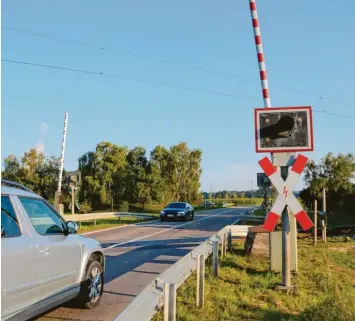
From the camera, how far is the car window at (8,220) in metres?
4.21

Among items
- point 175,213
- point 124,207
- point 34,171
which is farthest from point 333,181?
point 34,171

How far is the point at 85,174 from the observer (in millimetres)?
61406

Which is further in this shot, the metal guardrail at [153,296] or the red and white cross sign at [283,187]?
the red and white cross sign at [283,187]

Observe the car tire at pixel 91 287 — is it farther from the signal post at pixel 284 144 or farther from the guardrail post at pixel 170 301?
the signal post at pixel 284 144

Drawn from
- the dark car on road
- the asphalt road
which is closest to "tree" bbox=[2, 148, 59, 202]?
the dark car on road

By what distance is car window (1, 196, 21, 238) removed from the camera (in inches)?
166

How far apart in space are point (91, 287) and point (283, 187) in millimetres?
3345

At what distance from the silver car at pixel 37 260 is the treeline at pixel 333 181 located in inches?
1299

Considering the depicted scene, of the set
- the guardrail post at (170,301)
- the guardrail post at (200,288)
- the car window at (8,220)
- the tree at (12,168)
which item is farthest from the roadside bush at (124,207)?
the guardrail post at (170,301)

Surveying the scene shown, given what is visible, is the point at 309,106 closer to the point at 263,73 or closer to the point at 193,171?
the point at 263,73

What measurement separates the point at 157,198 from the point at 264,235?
4781 centimetres

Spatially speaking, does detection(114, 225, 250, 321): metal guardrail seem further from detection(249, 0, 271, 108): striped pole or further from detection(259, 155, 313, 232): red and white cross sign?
detection(249, 0, 271, 108): striped pole

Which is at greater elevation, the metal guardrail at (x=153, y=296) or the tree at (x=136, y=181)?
the tree at (x=136, y=181)

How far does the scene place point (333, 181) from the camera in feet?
122
